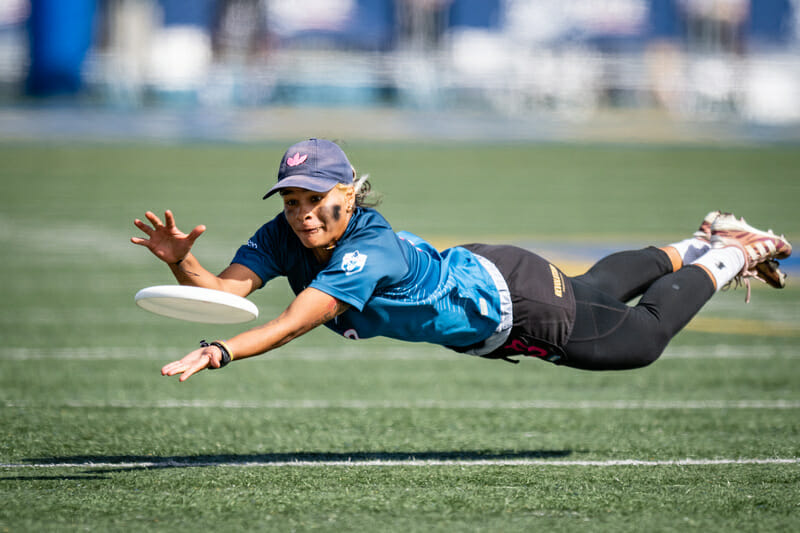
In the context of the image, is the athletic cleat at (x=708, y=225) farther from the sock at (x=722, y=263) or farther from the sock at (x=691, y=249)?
the sock at (x=722, y=263)

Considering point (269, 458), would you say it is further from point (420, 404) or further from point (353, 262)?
point (420, 404)

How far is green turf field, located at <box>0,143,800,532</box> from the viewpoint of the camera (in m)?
4.91

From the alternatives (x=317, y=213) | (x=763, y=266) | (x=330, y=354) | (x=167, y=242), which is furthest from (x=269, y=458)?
(x=330, y=354)

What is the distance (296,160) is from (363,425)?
2511 mm

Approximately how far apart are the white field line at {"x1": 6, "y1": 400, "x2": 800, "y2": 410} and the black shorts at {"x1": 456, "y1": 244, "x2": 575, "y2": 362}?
80.9 inches

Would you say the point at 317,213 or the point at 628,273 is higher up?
the point at 317,213

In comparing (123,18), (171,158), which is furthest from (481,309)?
(123,18)

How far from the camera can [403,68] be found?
35.5 m

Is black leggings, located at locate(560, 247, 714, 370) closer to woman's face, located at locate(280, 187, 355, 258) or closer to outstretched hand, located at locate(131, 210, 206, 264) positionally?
woman's face, located at locate(280, 187, 355, 258)

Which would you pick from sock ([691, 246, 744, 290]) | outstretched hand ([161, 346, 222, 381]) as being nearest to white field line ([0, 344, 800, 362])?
sock ([691, 246, 744, 290])

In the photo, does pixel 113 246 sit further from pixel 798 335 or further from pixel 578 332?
pixel 578 332

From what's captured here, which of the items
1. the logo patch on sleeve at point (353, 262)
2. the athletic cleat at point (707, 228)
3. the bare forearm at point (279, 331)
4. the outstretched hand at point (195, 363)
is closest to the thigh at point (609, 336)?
the athletic cleat at point (707, 228)

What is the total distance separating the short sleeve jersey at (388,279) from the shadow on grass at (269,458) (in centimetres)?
84

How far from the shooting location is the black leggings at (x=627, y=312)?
18.7ft
